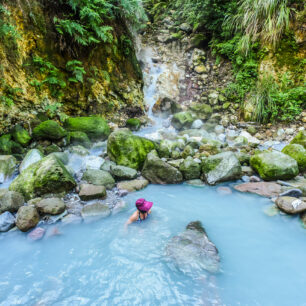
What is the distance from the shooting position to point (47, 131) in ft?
16.2

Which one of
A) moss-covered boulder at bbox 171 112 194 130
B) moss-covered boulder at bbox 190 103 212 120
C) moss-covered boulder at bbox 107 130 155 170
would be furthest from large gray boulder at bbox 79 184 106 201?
moss-covered boulder at bbox 190 103 212 120

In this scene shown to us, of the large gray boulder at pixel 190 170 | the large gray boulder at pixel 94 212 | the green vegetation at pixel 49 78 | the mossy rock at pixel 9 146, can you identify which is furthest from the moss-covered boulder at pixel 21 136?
the large gray boulder at pixel 190 170

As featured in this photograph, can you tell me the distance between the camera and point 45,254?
2340 mm

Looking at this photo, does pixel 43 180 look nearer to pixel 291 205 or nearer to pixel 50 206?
pixel 50 206

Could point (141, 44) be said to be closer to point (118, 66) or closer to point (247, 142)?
point (118, 66)

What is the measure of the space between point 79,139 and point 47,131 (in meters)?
0.89

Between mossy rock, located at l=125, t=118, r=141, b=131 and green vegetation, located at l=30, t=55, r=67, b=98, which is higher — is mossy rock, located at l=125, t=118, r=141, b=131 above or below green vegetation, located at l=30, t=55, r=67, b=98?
below

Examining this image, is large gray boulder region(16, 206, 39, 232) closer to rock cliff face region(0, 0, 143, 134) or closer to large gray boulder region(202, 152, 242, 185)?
rock cliff face region(0, 0, 143, 134)

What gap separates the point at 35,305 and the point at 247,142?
6.53 m

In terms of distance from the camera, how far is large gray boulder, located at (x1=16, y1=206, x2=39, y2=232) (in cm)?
261

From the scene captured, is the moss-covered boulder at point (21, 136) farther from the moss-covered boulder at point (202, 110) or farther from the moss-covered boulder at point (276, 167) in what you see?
the moss-covered boulder at point (202, 110)

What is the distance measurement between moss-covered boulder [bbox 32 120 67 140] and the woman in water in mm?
3458

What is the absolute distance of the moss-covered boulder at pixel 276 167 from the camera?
12.4ft

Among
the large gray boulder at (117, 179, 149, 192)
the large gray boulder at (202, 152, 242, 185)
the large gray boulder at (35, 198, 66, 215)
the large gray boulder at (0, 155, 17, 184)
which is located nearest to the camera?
the large gray boulder at (35, 198, 66, 215)
